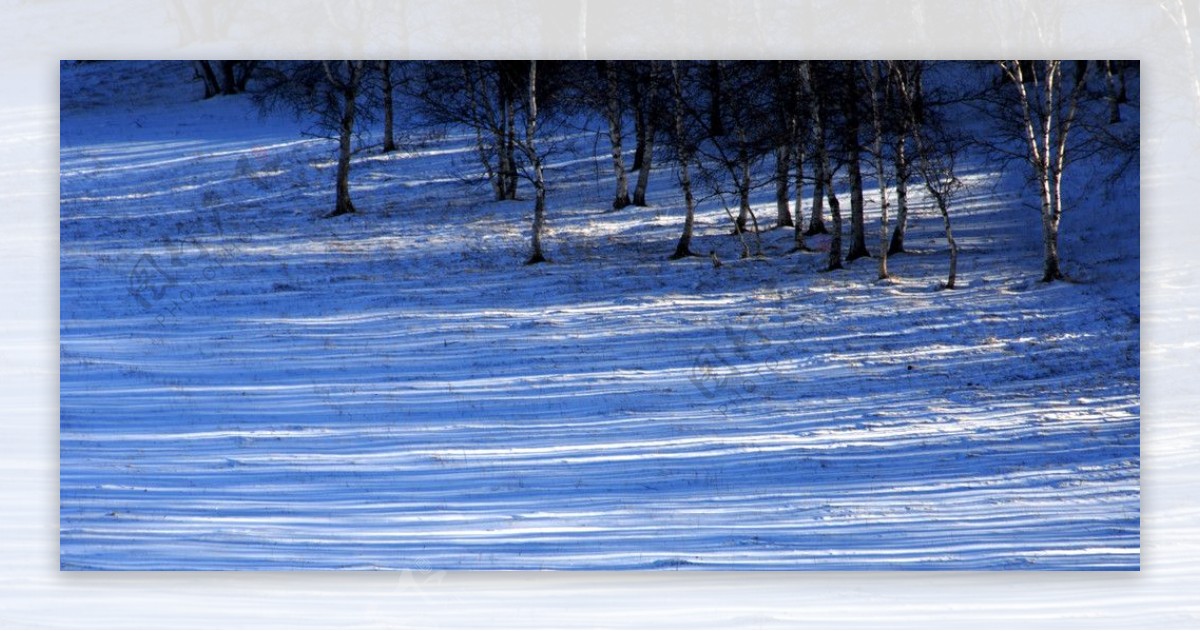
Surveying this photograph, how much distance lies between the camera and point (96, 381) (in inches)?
247

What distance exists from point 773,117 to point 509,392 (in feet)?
5.71

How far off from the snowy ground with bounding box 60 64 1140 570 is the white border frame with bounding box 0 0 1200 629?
105 mm

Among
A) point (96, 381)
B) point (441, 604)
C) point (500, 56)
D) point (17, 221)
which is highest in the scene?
point (500, 56)

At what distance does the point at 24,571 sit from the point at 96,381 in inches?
36.6

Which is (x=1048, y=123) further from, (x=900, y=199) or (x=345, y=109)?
(x=345, y=109)

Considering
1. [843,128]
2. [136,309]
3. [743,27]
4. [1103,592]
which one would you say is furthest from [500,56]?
[1103,592]

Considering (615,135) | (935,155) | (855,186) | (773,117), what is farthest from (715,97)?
(935,155)

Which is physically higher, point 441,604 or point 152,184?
point 152,184

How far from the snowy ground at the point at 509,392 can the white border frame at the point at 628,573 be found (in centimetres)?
10

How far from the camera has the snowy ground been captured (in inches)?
247

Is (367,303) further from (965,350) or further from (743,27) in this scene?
(965,350)

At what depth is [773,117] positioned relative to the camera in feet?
20.9

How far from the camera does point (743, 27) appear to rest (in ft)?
20.7

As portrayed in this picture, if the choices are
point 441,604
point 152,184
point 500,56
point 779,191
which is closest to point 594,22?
point 500,56
